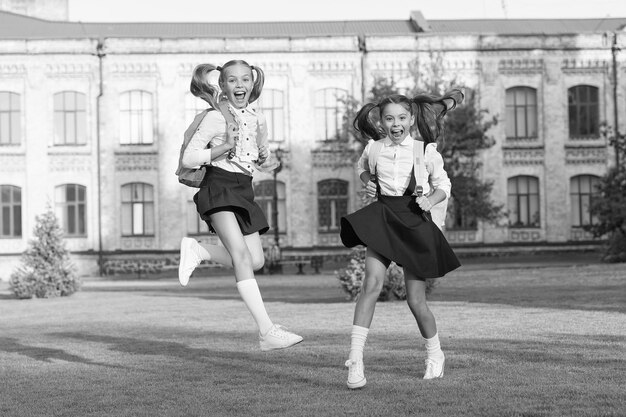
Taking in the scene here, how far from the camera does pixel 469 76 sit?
153 ft

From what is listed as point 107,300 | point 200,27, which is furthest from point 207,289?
point 200,27

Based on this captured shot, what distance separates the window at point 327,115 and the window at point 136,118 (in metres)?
6.63

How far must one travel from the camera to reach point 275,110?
153ft

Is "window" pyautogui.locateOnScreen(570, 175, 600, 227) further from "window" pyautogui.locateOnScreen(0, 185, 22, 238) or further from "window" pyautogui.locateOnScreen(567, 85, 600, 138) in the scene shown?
"window" pyautogui.locateOnScreen(0, 185, 22, 238)

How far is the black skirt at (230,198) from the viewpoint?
833 cm

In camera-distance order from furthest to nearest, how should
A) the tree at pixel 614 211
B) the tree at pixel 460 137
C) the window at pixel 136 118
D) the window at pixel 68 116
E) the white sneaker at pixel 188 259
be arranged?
the window at pixel 136 118
the window at pixel 68 116
the tree at pixel 460 137
the tree at pixel 614 211
the white sneaker at pixel 188 259

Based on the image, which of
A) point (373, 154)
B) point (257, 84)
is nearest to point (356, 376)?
point (373, 154)

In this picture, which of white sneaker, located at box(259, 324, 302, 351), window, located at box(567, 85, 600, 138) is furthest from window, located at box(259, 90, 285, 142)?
white sneaker, located at box(259, 324, 302, 351)

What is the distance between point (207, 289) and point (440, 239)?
2088cm

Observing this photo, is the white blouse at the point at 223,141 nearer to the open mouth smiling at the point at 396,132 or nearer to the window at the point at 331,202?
the open mouth smiling at the point at 396,132

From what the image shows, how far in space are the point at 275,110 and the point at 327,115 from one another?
2.08 meters

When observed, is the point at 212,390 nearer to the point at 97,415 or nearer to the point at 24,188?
the point at 97,415

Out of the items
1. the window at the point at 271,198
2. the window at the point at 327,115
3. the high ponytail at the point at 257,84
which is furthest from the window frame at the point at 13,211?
the high ponytail at the point at 257,84

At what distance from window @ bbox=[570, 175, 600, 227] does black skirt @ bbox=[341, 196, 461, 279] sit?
39746 mm
